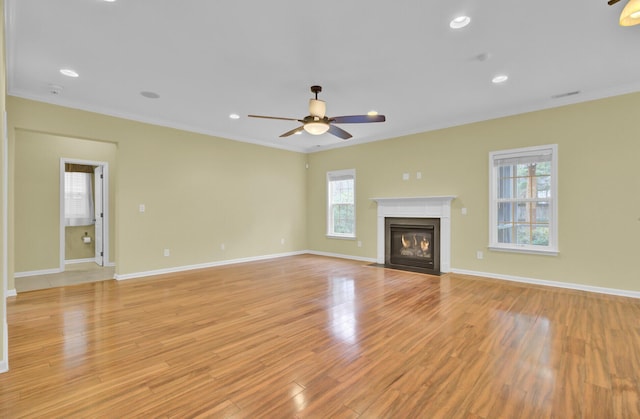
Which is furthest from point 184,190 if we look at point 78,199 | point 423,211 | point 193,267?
point 423,211

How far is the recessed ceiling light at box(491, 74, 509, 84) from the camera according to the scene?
11.9ft

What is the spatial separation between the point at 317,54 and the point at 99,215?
6078mm

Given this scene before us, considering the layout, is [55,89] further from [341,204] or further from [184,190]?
[341,204]

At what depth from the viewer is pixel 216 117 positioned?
523 cm

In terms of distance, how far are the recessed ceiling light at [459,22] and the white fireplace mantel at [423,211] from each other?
3269 millimetres

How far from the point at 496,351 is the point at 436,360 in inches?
22.2

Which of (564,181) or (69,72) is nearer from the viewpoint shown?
(69,72)

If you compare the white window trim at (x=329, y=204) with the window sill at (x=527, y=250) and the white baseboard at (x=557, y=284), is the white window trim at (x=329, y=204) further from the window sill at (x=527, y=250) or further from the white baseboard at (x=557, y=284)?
the window sill at (x=527, y=250)

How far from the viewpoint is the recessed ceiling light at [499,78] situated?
362cm

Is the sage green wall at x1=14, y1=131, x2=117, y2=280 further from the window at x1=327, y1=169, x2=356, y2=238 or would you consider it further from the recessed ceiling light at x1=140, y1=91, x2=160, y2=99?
the window at x1=327, y1=169, x2=356, y2=238

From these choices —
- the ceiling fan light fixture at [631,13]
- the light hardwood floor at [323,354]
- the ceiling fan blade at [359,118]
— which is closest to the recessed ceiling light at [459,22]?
the ceiling fan light fixture at [631,13]

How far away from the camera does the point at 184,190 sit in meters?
5.71

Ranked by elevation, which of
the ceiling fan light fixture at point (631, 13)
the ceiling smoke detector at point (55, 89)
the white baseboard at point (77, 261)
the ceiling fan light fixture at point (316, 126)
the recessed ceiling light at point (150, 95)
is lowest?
the white baseboard at point (77, 261)

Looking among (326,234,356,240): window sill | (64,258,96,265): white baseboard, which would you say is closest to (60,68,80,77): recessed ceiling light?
(64,258,96,265): white baseboard
